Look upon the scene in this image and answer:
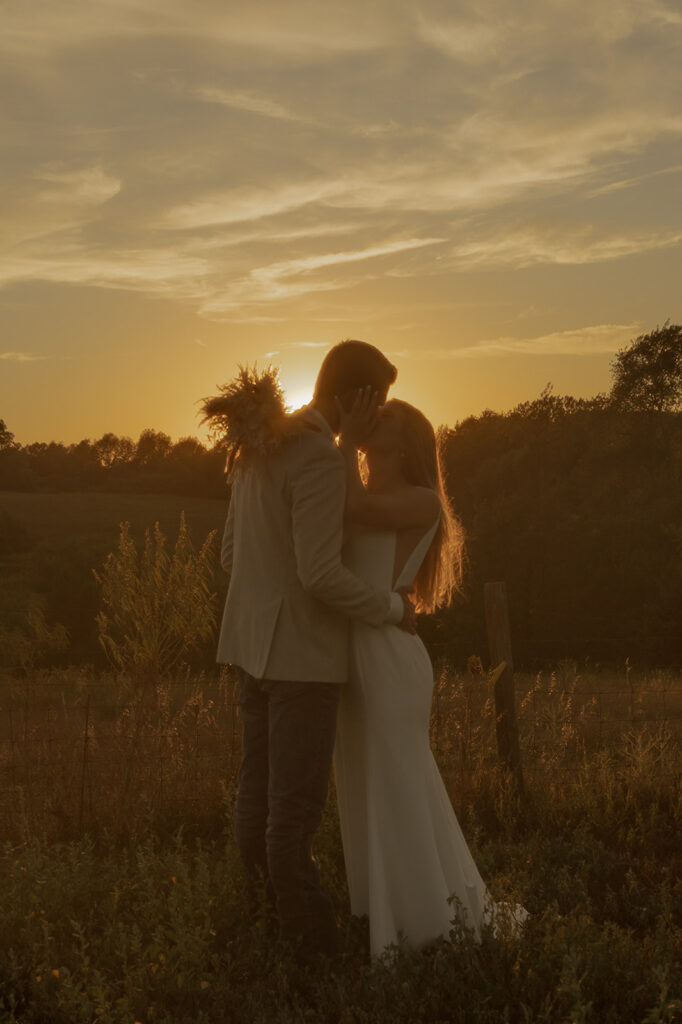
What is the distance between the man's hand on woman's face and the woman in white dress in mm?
161

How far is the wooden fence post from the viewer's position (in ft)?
20.9

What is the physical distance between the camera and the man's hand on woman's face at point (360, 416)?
3.47 metres

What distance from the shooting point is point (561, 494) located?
43719 millimetres

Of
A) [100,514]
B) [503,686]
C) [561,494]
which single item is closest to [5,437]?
[100,514]

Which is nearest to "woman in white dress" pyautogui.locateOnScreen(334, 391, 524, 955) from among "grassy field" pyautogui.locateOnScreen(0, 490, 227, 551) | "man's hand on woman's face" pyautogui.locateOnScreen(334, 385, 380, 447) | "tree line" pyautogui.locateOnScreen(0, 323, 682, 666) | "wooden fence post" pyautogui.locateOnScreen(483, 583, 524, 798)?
"man's hand on woman's face" pyautogui.locateOnScreen(334, 385, 380, 447)

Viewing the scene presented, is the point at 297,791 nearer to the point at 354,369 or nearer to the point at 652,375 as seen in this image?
the point at 354,369

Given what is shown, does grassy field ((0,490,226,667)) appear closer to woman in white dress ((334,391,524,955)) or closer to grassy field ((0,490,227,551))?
grassy field ((0,490,227,551))

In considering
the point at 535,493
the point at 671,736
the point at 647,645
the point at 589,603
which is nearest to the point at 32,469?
the point at 535,493

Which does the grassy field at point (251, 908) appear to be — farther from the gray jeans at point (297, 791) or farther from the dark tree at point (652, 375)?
the dark tree at point (652, 375)

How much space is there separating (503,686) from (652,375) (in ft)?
147

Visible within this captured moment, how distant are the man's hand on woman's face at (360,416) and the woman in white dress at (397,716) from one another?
0.53ft

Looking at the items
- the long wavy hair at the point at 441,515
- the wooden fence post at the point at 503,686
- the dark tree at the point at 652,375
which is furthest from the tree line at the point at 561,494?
the long wavy hair at the point at 441,515

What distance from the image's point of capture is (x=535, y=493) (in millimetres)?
43562

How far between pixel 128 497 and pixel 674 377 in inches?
1047
